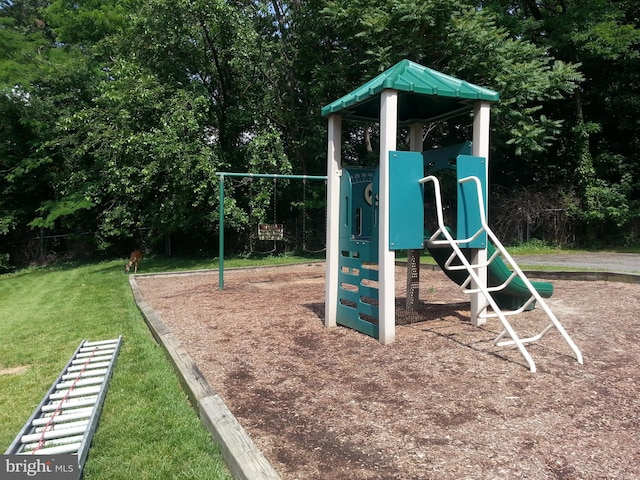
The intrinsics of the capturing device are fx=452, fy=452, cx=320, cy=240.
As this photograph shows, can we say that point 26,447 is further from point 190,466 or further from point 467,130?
point 467,130

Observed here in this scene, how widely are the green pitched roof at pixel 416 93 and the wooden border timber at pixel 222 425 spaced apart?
10.9 ft

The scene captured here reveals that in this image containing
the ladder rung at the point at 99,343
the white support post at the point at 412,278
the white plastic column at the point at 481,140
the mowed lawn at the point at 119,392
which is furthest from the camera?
the white support post at the point at 412,278

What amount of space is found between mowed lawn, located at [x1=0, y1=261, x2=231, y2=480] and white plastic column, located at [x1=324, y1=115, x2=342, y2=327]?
207cm

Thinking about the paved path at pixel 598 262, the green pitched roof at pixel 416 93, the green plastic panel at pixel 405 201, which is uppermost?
the green pitched roof at pixel 416 93

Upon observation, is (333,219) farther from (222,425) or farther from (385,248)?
(222,425)

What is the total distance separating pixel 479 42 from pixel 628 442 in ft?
41.6

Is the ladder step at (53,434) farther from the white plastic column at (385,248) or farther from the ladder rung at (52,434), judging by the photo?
the white plastic column at (385,248)

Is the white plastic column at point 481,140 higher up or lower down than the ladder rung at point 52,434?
higher up

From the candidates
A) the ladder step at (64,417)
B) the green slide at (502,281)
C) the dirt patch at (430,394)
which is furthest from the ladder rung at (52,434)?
the green slide at (502,281)

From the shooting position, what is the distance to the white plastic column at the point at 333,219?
5.64 metres

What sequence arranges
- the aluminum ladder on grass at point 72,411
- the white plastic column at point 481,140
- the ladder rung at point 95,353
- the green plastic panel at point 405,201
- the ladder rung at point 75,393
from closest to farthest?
the aluminum ladder on grass at point 72,411 → the ladder rung at point 75,393 → the ladder rung at point 95,353 → the green plastic panel at point 405,201 → the white plastic column at point 481,140

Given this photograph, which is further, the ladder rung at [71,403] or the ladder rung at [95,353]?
the ladder rung at [95,353]

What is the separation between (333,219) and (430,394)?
273 centimetres

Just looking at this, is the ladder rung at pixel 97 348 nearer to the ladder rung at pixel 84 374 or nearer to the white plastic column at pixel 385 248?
the ladder rung at pixel 84 374
